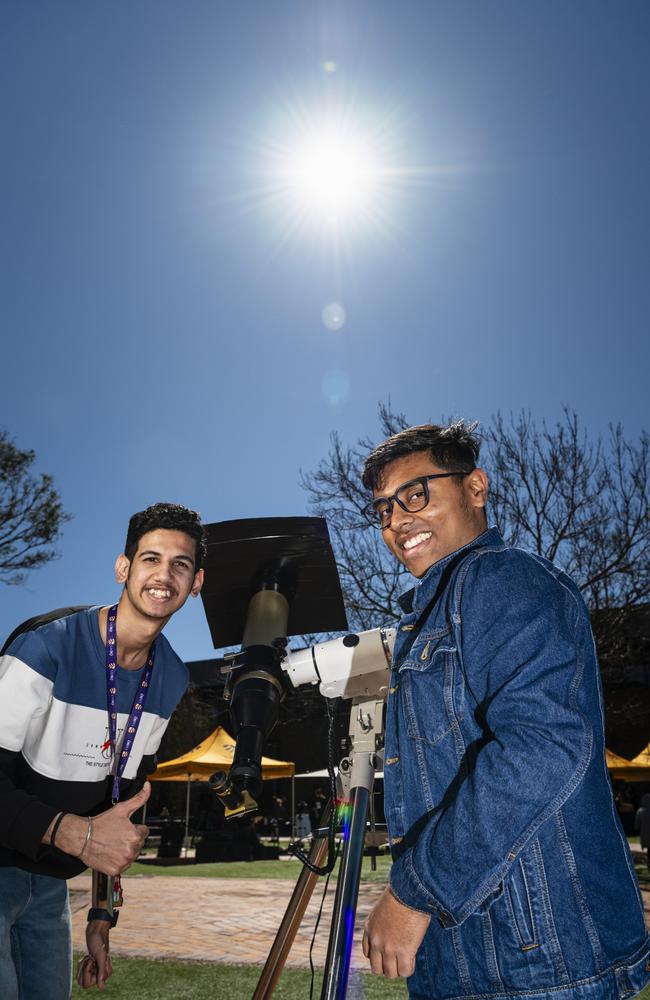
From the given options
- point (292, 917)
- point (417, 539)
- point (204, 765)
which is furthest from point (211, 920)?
point (204, 765)

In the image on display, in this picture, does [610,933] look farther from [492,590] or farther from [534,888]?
[492,590]

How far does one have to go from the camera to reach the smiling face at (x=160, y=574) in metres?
2.78

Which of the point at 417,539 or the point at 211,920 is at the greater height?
the point at 417,539

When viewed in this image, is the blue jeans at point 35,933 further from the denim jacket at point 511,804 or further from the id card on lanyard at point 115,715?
the denim jacket at point 511,804

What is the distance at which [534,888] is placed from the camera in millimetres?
1460

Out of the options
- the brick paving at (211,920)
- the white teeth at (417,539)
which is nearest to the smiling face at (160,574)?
the white teeth at (417,539)

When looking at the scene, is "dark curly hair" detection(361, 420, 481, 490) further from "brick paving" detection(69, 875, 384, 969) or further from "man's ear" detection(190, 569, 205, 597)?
"brick paving" detection(69, 875, 384, 969)

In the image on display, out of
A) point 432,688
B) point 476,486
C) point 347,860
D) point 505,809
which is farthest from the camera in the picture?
point 476,486

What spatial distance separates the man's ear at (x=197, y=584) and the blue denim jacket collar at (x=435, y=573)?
1279mm

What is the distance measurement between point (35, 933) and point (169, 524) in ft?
5.47

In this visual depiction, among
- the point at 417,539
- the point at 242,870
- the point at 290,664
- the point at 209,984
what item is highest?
the point at 417,539

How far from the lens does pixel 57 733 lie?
8.15 feet

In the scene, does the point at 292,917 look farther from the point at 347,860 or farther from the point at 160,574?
the point at 160,574

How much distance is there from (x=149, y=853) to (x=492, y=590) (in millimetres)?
24843
